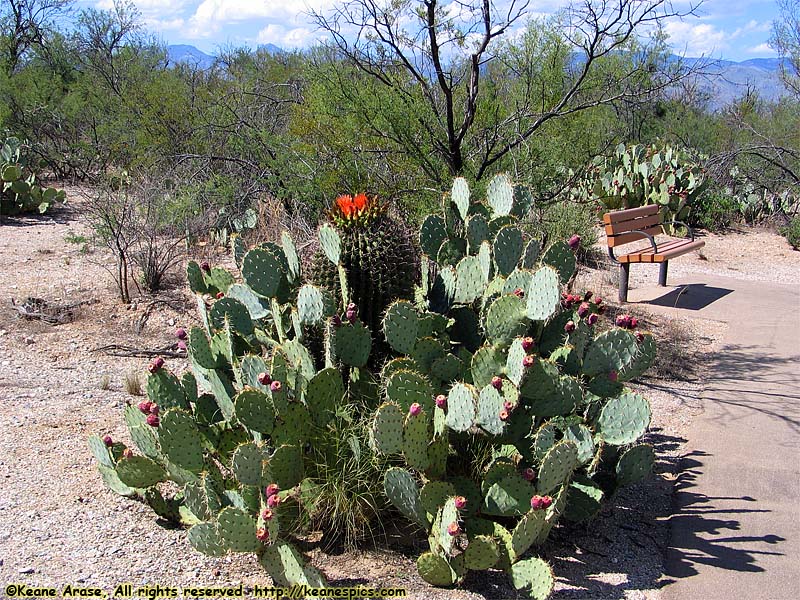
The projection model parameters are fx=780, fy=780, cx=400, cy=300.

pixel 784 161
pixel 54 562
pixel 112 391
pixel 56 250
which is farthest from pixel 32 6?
pixel 54 562

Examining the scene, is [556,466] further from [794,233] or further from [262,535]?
[794,233]

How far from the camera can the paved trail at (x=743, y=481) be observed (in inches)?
138

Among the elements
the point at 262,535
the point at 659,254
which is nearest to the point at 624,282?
the point at 659,254

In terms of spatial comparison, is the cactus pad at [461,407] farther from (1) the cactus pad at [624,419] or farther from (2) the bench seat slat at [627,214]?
(2) the bench seat slat at [627,214]

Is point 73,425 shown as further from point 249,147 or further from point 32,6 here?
point 32,6

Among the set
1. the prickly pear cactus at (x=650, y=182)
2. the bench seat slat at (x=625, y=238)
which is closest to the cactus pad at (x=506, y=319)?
the bench seat slat at (x=625, y=238)

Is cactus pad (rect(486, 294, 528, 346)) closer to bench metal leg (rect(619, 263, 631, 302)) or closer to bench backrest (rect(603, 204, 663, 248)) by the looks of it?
bench metal leg (rect(619, 263, 631, 302))

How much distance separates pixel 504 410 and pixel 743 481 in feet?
6.30

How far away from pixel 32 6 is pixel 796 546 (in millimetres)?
A: 28472

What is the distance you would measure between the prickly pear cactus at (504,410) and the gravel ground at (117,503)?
25cm

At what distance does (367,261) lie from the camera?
4.42 metres

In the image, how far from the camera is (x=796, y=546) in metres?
3.72

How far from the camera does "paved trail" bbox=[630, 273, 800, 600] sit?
3494 mm

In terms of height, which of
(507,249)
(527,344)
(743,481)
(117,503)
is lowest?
(743,481)
